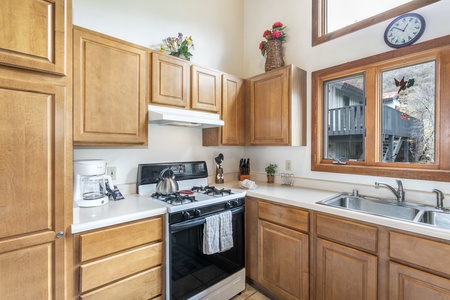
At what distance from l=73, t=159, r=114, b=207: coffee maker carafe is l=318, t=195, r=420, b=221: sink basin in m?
1.66

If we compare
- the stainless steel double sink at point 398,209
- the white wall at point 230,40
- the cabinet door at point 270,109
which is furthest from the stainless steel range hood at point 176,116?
the stainless steel double sink at point 398,209

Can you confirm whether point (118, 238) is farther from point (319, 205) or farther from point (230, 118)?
point (230, 118)

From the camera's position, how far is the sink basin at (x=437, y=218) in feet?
4.85

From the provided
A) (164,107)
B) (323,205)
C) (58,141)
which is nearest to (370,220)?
(323,205)

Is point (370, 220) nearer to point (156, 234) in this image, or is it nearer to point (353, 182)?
point (353, 182)

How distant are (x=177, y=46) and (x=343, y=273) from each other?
236 centimetres

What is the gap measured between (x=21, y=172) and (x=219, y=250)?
1388 millimetres

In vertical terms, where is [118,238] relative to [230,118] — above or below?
below

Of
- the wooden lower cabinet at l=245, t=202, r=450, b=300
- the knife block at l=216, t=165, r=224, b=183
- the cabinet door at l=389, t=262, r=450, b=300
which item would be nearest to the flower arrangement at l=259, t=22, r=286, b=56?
the knife block at l=216, t=165, r=224, b=183

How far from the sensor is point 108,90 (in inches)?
65.0

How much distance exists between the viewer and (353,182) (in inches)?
81.4

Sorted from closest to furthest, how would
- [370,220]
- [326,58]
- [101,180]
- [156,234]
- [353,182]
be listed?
1. [370,220]
2. [156,234]
3. [101,180]
4. [353,182]
5. [326,58]

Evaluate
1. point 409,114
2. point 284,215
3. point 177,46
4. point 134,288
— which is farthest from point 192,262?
point 409,114

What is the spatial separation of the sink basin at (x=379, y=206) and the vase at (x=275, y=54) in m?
1.47
